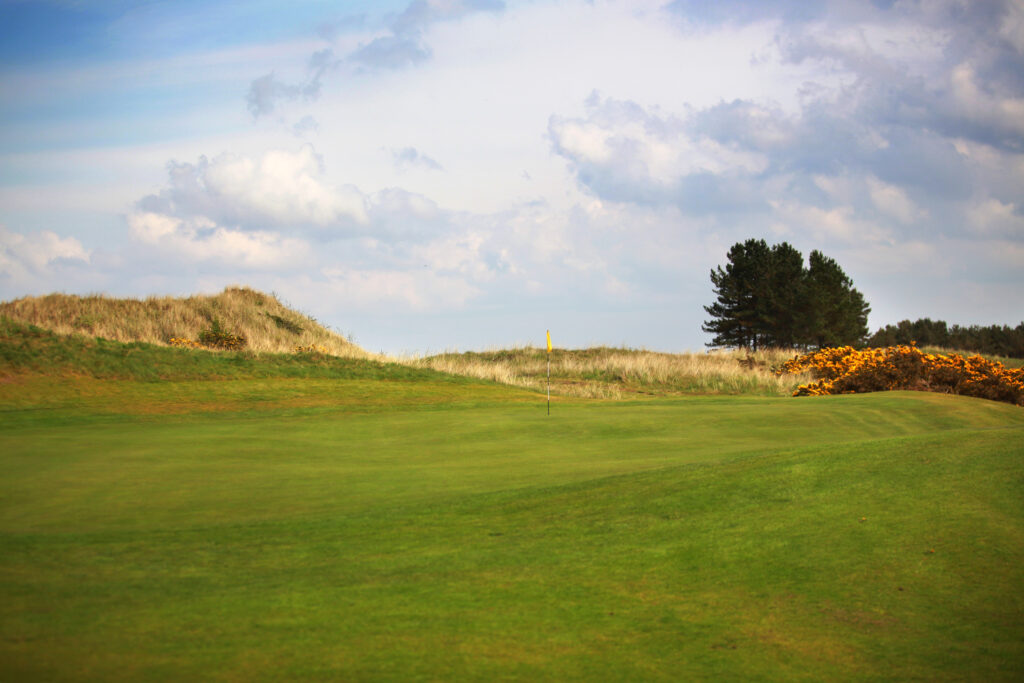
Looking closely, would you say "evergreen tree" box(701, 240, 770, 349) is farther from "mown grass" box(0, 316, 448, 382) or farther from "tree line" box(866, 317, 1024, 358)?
"mown grass" box(0, 316, 448, 382)

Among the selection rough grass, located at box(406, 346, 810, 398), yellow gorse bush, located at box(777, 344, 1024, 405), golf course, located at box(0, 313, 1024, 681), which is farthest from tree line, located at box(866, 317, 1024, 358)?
golf course, located at box(0, 313, 1024, 681)

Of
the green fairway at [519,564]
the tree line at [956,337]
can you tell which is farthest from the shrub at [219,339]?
the tree line at [956,337]

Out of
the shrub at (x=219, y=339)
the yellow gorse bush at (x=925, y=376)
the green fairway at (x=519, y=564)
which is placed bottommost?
the green fairway at (x=519, y=564)

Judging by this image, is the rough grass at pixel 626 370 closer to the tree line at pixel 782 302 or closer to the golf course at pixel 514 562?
the tree line at pixel 782 302

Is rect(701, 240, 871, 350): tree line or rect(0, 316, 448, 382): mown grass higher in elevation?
rect(701, 240, 871, 350): tree line

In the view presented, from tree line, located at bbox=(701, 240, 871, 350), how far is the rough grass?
32.0 feet

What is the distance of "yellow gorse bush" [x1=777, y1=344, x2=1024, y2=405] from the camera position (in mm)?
25438

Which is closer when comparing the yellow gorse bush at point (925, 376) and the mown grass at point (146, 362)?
the mown grass at point (146, 362)

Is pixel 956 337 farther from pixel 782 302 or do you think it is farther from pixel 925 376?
pixel 925 376

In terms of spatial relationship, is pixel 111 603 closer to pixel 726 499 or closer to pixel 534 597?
pixel 534 597

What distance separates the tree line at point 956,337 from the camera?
62.3 m

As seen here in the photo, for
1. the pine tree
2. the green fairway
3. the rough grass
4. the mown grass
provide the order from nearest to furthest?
the green fairway → the mown grass → the rough grass → the pine tree

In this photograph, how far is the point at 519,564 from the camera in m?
6.35

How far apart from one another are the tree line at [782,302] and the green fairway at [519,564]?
4790cm
